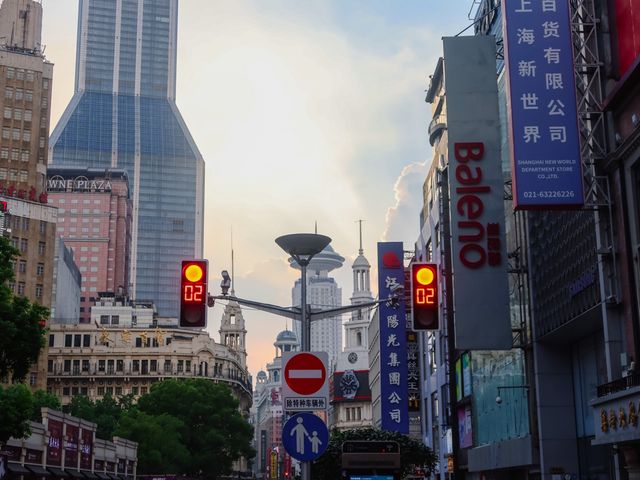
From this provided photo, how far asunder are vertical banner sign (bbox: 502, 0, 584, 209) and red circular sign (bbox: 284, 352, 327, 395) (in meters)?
11.8

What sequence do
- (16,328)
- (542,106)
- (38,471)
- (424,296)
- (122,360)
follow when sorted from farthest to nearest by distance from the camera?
1. (122,360)
2. (38,471)
3. (16,328)
4. (542,106)
5. (424,296)

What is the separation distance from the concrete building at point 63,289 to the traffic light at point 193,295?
450ft

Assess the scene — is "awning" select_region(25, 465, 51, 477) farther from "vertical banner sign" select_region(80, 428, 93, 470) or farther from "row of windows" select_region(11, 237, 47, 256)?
"row of windows" select_region(11, 237, 47, 256)

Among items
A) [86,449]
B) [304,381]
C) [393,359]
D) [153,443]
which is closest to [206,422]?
[153,443]

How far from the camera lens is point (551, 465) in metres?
34.8

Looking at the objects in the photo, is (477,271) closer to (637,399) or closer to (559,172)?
(559,172)

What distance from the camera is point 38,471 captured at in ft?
170

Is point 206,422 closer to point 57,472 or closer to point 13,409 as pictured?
point 57,472

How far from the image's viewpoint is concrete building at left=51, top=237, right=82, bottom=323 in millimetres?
156750

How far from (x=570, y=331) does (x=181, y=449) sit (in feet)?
203

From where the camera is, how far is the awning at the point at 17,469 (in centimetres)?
4772

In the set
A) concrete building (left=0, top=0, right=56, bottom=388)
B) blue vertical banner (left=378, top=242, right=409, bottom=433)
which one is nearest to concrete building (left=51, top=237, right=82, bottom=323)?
concrete building (left=0, top=0, right=56, bottom=388)

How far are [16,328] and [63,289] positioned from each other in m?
136

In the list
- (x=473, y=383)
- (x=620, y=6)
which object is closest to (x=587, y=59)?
(x=620, y=6)
